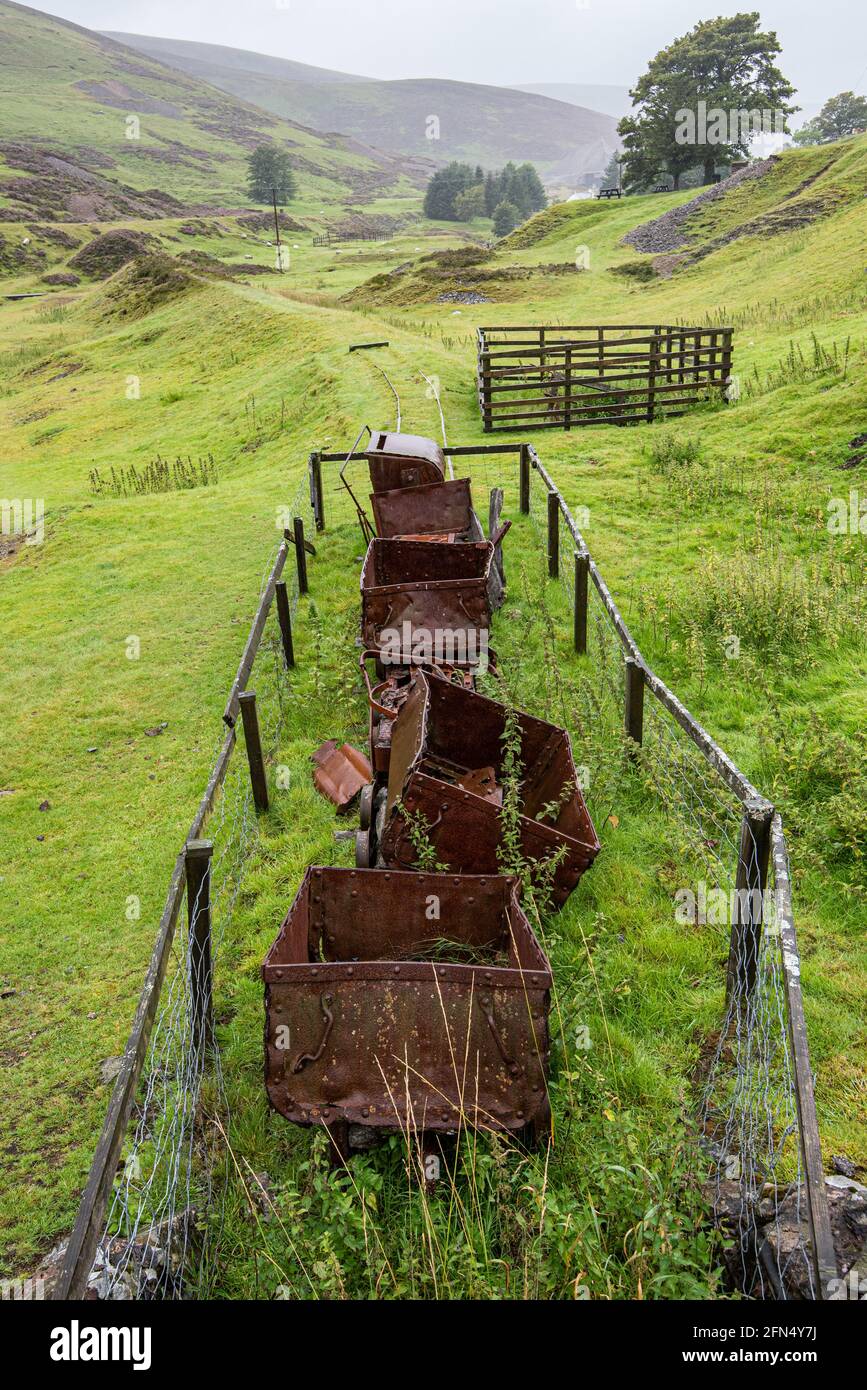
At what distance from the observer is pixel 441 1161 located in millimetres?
4016

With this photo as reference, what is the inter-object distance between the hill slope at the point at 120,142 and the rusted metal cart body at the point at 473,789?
58.5 meters

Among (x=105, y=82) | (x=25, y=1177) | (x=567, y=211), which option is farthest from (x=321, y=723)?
(x=105, y=82)

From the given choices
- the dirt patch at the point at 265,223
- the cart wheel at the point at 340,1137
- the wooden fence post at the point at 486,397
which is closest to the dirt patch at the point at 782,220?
the wooden fence post at the point at 486,397

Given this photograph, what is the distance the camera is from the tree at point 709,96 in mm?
63906

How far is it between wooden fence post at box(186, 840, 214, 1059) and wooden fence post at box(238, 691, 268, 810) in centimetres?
241

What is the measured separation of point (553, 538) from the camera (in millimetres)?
12164

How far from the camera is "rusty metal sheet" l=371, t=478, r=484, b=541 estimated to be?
11.5 metres

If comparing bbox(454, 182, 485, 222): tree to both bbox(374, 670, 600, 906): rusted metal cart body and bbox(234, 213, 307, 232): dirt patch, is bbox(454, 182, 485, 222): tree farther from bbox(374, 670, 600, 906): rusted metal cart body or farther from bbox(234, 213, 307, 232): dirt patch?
bbox(374, 670, 600, 906): rusted metal cart body

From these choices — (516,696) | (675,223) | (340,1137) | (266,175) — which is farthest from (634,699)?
(266,175)

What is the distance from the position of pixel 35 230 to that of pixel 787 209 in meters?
56.5

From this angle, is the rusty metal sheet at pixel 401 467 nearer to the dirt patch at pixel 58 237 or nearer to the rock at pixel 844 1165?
the rock at pixel 844 1165

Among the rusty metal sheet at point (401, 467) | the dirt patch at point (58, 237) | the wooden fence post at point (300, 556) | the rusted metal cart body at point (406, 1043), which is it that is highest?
the dirt patch at point (58, 237)

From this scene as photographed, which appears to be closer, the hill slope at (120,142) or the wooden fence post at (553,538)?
the wooden fence post at (553,538)

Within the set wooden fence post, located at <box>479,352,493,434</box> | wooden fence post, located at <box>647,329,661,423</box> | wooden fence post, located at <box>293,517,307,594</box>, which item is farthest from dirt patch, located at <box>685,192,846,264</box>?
wooden fence post, located at <box>293,517,307,594</box>
